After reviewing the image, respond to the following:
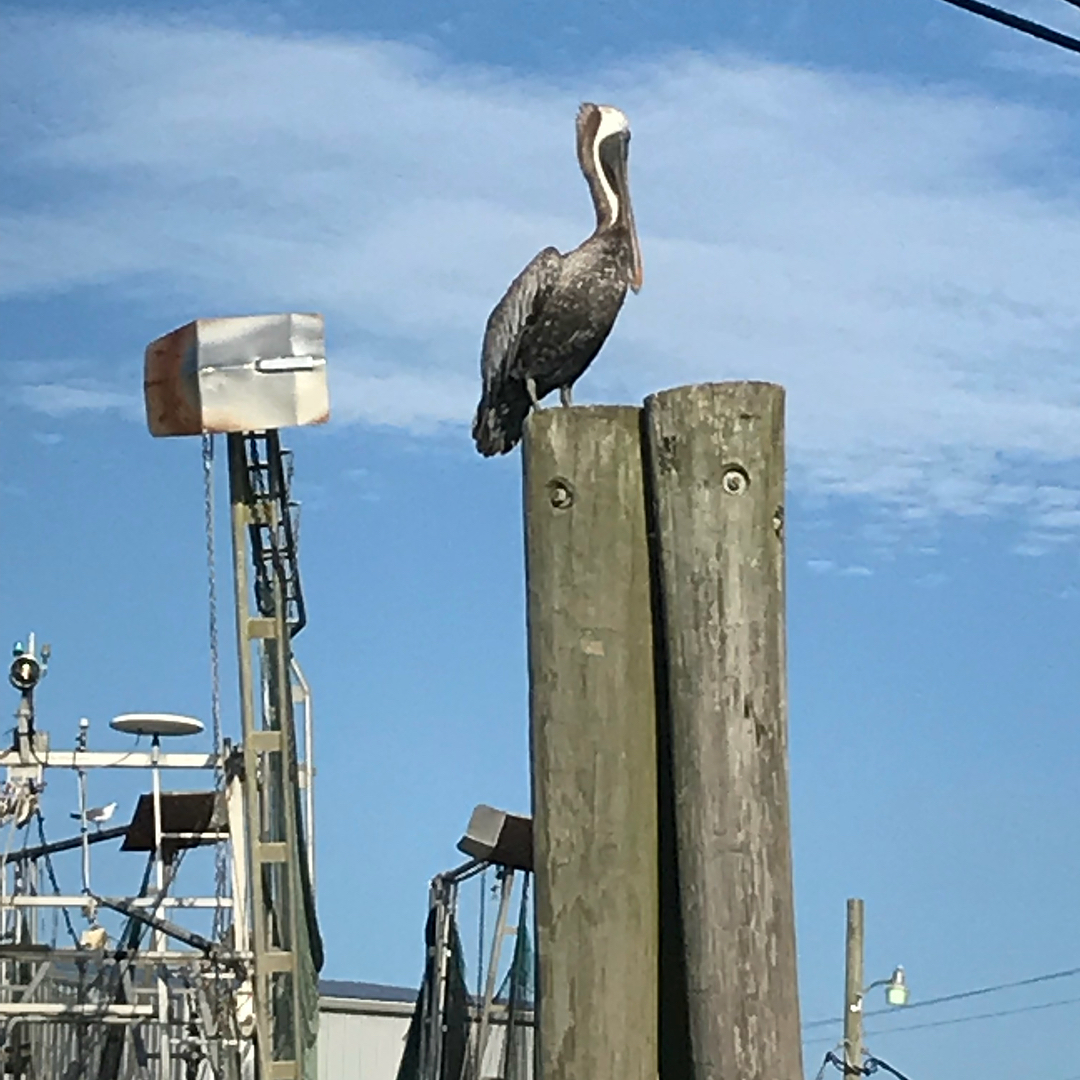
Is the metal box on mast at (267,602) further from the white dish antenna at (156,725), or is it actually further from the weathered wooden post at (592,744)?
the weathered wooden post at (592,744)

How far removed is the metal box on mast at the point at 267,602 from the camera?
13.6m

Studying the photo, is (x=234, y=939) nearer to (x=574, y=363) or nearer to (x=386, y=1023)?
(x=574, y=363)

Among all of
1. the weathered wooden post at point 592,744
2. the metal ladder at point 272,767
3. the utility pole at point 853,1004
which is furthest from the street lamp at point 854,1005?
the weathered wooden post at point 592,744

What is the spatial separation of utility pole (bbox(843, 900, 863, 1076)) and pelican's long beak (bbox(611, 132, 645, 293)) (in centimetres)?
1688

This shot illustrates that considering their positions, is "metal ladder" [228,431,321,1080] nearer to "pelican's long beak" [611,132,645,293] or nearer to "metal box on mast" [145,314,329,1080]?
"metal box on mast" [145,314,329,1080]

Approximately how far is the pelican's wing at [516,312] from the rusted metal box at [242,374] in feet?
15.9

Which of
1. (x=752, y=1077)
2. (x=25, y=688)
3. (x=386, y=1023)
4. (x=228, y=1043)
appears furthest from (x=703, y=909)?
(x=386, y=1023)

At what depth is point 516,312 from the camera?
8680 mm

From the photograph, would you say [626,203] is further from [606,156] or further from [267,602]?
[267,602]

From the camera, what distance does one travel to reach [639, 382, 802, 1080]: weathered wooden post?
11.9 ft

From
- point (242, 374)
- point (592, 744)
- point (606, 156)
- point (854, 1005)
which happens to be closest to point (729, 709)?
point (592, 744)

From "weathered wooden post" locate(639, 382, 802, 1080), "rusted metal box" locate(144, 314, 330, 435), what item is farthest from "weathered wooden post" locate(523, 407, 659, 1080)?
"rusted metal box" locate(144, 314, 330, 435)

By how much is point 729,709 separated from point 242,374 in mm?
10344

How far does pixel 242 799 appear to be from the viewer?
15016 mm
